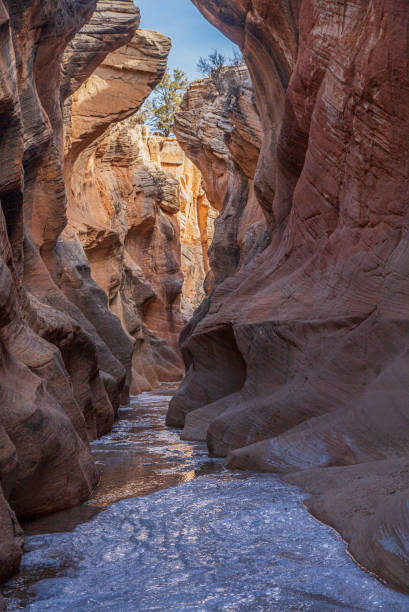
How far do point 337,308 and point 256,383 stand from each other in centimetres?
182

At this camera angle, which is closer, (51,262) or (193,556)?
(193,556)

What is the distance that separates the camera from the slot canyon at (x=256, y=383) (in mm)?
3363

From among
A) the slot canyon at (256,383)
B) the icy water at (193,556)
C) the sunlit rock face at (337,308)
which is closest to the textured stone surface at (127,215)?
the slot canyon at (256,383)

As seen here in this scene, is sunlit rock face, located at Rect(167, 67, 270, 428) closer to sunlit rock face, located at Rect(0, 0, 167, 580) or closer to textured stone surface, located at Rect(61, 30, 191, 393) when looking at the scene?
sunlit rock face, located at Rect(0, 0, 167, 580)

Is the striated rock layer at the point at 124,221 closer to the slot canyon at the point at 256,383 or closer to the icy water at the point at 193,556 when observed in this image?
the slot canyon at the point at 256,383

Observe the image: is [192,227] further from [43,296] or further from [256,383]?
[256,383]

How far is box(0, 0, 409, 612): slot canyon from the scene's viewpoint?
132 inches

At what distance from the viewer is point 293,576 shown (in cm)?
316

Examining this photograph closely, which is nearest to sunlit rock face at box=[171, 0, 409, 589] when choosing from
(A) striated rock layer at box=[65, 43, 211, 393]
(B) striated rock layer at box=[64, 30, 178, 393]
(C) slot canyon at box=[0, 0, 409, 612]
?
(C) slot canyon at box=[0, 0, 409, 612]

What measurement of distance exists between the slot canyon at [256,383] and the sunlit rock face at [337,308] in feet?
0.09

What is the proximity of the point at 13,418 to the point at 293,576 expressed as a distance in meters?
2.53

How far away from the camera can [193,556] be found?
3.61m

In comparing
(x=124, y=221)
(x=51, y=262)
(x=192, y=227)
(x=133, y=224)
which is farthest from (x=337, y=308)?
(x=192, y=227)

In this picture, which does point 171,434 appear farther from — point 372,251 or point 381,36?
point 381,36
